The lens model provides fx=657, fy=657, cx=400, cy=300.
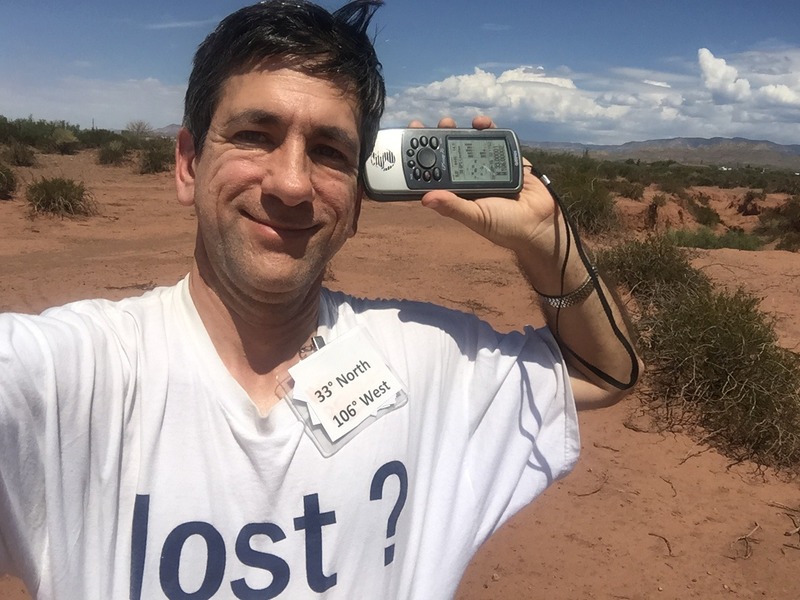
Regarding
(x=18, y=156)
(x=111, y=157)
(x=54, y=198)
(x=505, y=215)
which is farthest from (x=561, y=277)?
(x=111, y=157)

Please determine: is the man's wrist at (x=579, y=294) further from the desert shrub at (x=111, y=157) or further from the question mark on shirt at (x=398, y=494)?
the desert shrub at (x=111, y=157)

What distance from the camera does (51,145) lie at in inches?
797

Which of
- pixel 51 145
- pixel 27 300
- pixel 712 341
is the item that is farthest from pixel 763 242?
pixel 51 145

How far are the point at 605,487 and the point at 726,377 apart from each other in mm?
1386

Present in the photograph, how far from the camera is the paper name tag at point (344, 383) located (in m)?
1.30

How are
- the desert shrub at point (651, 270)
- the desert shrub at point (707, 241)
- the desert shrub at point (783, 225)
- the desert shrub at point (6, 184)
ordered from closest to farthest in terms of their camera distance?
the desert shrub at point (651, 270)
the desert shrub at point (6, 184)
the desert shrub at point (707, 241)
the desert shrub at point (783, 225)

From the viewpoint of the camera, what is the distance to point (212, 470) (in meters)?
1.17

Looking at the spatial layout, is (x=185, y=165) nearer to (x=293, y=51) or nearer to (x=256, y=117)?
(x=256, y=117)

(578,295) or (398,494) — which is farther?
(578,295)

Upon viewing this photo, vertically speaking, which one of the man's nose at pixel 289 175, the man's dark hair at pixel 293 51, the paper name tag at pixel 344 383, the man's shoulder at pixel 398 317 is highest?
the man's dark hair at pixel 293 51

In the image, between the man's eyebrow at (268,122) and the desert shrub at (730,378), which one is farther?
the desert shrub at (730,378)

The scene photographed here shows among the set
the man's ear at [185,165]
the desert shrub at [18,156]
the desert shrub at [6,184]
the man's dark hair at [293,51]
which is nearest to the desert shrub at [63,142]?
the desert shrub at [18,156]

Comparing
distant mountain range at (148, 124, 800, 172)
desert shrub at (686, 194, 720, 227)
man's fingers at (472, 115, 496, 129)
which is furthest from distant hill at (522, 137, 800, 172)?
man's fingers at (472, 115, 496, 129)

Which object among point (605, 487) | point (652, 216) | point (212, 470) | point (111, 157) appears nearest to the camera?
point (212, 470)
